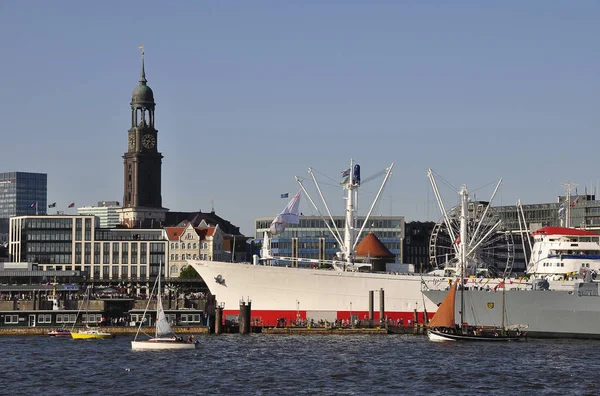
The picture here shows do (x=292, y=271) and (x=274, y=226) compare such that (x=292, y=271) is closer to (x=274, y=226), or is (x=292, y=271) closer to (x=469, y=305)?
(x=274, y=226)

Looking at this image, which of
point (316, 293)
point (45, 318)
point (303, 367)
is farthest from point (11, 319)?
point (303, 367)

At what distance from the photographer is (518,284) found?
128 meters

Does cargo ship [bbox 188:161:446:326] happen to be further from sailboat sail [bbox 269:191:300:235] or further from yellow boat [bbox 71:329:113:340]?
yellow boat [bbox 71:329:113:340]

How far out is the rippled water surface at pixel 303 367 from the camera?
84.0m

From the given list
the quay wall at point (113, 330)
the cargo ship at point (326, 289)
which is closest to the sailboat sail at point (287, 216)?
the cargo ship at point (326, 289)

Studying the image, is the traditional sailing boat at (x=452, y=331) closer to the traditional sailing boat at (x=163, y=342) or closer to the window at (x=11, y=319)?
the traditional sailing boat at (x=163, y=342)

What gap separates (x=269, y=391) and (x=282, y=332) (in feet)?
157

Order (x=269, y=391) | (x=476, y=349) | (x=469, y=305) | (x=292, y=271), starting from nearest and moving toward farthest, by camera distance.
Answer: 1. (x=269, y=391)
2. (x=476, y=349)
3. (x=469, y=305)
4. (x=292, y=271)

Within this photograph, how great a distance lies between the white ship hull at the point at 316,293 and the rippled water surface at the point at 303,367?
43.9 feet

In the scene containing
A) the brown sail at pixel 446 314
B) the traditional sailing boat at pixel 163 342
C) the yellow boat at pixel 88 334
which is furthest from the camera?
the yellow boat at pixel 88 334

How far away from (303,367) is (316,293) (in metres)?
41.4

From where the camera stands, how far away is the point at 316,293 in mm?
137000

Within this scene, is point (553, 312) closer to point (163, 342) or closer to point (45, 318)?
point (163, 342)

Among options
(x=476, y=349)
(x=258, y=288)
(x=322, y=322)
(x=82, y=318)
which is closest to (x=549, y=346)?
(x=476, y=349)
